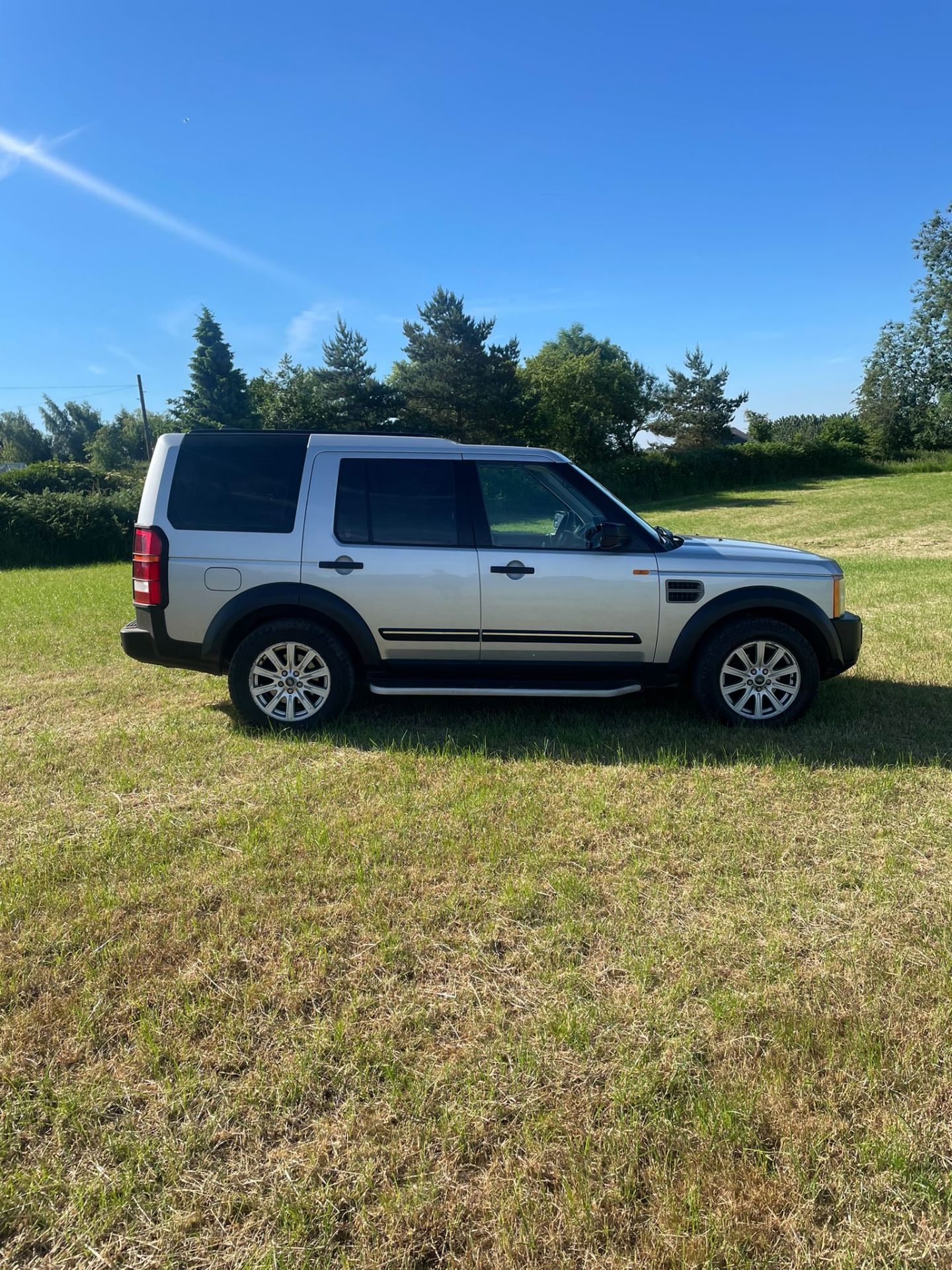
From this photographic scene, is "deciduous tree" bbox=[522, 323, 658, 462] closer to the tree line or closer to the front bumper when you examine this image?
the tree line

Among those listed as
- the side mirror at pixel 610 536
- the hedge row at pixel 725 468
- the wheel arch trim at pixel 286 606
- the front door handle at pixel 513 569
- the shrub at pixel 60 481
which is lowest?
the wheel arch trim at pixel 286 606

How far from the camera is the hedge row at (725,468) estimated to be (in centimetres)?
3416

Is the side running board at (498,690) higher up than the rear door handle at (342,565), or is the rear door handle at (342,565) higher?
the rear door handle at (342,565)

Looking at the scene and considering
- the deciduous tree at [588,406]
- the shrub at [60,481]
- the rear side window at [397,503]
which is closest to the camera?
the rear side window at [397,503]

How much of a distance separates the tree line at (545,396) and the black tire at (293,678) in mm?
20773

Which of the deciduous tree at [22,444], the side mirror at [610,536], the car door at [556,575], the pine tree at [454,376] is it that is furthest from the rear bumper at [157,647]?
the deciduous tree at [22,444]

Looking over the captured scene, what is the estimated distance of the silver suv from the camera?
495 centimetres

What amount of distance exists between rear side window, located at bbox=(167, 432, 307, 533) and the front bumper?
3.67 m

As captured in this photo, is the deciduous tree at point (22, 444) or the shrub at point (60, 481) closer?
the shrub at point (60, 481)

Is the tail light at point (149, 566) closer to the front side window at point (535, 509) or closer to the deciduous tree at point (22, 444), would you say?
the front side window at point (535, 509)

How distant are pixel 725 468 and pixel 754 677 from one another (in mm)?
34623

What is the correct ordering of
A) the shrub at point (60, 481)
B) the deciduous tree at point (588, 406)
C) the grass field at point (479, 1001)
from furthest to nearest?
the deciduous tree at point (588, 406) → the shrub at point (60, 481) → the grass field at point (479, 1001)

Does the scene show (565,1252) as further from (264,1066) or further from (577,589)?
(577,589)

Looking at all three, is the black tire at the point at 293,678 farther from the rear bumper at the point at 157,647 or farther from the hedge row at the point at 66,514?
the hedge row at the point at 66,514
